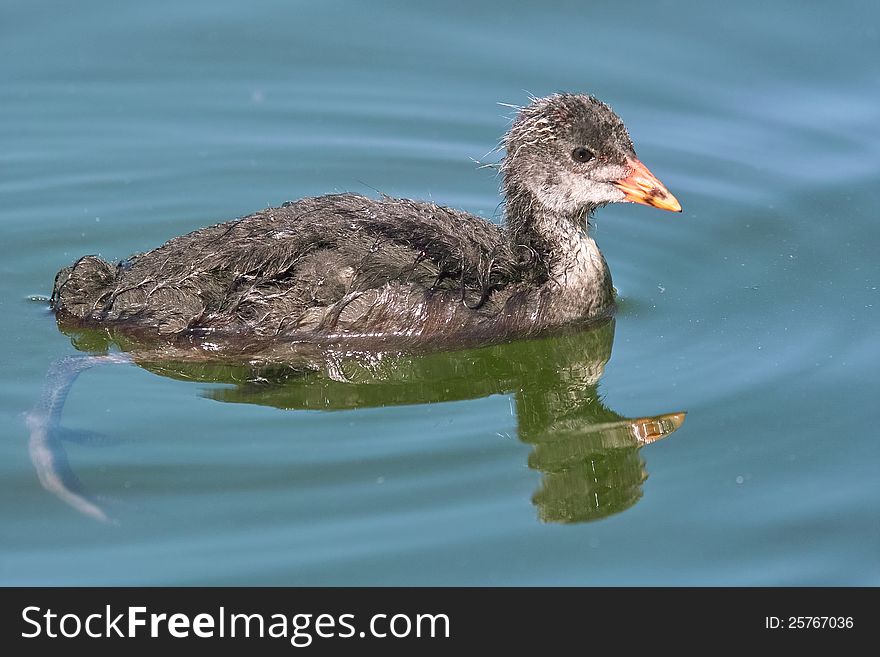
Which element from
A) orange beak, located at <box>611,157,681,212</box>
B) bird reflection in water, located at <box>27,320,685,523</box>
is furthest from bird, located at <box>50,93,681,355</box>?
bird reflection in water, located at <box>27,320,685,523</box>

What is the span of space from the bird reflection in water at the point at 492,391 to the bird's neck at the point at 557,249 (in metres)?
0.26

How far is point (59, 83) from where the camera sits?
1329cm

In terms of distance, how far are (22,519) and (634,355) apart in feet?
13.5

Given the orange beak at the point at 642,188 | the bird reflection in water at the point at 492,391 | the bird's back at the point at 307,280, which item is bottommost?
the bird reflection in water at the point at 492,391

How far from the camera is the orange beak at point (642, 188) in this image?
9.98 metres

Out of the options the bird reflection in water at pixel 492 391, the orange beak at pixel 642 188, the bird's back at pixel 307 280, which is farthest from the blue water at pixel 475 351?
the orange beak at pixel 642 188

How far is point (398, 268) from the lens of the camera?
9.44m

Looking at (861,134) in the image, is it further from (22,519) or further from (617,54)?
(22,519)

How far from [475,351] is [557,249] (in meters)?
0.93

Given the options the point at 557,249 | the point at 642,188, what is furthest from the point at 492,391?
the point at 642,188

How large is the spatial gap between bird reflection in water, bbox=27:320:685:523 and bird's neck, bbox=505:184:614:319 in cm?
26

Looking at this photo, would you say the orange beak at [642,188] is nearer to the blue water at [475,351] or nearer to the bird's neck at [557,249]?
the bird's neck at [557,249]

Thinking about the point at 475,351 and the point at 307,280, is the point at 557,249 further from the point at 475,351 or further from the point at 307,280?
the point at 307,280

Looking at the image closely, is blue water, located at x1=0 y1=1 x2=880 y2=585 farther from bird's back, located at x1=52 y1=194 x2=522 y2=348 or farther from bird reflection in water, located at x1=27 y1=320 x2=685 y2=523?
bird's back, located at x1=52 y1=194 x2=522 y2=348
